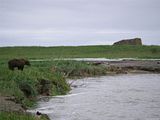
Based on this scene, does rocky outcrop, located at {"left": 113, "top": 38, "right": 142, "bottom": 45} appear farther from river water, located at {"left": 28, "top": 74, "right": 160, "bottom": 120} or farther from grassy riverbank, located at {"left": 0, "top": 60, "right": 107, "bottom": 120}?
grassy riverbank, located at {"left": 0, "top": 60, "right": 107, "bottom": 120}

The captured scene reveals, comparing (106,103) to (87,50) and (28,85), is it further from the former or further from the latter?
(87,50)

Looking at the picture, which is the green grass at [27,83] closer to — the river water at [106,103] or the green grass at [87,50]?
the river water at [106,103]

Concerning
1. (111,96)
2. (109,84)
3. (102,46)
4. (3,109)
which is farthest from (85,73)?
(102,46)

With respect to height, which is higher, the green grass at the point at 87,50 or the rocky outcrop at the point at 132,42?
the rocky outcrop at the point at 132,42

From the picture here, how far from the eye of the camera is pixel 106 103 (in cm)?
2539

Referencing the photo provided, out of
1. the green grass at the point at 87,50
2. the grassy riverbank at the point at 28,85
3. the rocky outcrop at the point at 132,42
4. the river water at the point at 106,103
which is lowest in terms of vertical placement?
the river water at the point at 106,103

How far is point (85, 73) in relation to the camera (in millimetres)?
44344

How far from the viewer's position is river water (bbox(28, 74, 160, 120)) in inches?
832

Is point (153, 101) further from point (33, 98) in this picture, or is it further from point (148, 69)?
point (148, 69)

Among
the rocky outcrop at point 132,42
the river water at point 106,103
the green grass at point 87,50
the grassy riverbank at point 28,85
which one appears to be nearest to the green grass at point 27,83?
the grassy riverbank at point 28,85

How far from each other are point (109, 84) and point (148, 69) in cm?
1379

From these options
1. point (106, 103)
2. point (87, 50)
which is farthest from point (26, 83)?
point (87, 50)

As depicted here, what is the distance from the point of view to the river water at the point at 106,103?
21.1 metres

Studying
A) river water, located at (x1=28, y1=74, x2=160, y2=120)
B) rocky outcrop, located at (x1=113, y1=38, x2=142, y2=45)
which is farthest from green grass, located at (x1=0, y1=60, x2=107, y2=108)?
rocky outcrop, located at (x1=113, y1=38, x2=142, y2=45)
